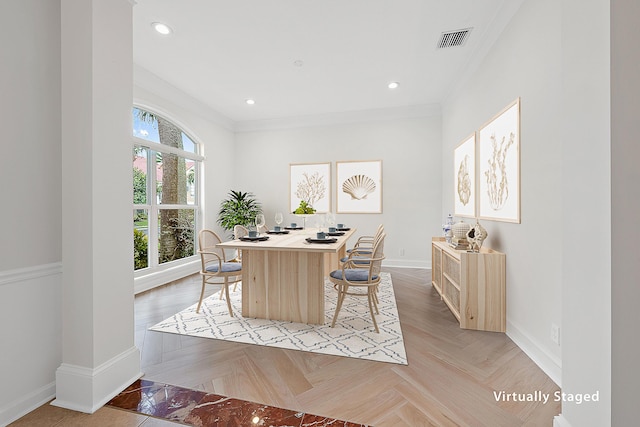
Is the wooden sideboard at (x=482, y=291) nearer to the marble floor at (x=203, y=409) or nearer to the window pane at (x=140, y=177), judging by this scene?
the marble floor at (x=203, y=409)

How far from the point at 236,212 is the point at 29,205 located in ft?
13.6

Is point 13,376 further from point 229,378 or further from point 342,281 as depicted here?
point 342,281

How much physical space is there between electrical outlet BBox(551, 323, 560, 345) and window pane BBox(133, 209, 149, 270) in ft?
15.6

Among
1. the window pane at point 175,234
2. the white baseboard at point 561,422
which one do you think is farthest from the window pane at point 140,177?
the white baseboard at point 561,422

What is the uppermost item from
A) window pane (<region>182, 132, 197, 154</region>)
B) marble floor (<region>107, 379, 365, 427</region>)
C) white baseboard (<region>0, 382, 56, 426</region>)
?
window pane (<region>182, 132, 197, 154</region>)

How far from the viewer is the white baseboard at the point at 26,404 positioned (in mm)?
1500

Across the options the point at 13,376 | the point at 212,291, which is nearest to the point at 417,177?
the point at 212,291

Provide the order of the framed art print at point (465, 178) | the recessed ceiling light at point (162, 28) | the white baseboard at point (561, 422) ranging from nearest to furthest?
the white baseboard at point (561, 422)
the recessed ceiling light at point (162, 28)
the framed art print at point (465, 178)

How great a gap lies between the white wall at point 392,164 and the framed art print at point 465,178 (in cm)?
100

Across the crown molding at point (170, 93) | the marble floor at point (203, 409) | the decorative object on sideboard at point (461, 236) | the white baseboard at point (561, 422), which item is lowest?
the marble floor at point (203, 409)

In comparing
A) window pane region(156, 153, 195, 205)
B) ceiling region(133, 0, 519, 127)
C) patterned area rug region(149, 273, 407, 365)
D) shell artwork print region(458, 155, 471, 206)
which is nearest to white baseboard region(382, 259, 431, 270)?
shell artwork print region(458, 155, 471, 206)

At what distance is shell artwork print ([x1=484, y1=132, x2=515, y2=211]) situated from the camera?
2.64m

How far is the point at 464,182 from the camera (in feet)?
12.6

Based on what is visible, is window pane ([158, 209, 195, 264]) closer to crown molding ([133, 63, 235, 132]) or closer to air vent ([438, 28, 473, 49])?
crown molding ([133, 63, 235, 132])
